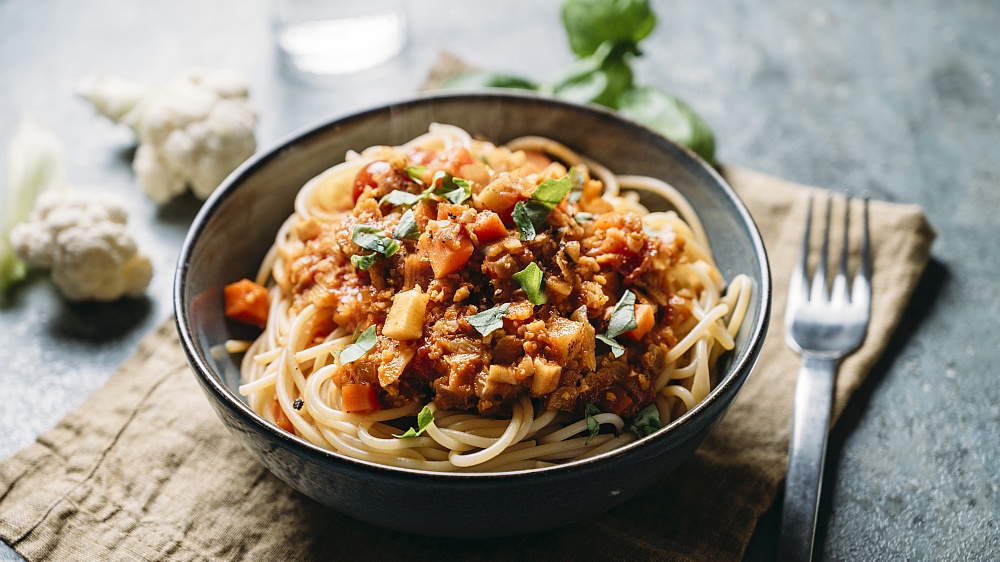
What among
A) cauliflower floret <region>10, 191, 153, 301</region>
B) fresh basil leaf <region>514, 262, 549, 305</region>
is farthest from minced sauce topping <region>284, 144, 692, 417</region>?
cauliflower floret <region>10, 191, 153, 301</region>

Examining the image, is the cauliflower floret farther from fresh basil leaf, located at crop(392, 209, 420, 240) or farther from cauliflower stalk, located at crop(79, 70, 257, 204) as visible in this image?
fresh basil leaf, located at crop(392, 209, 420, 240)

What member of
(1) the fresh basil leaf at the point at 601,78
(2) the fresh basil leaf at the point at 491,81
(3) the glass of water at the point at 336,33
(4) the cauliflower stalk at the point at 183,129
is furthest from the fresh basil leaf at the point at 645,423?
(3) the glass of water at the point at 336,33

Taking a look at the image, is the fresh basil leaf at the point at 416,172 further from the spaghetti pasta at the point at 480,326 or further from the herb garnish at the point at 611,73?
the herb garnish at the point at 611,73

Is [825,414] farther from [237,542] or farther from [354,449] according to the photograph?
[237,542]

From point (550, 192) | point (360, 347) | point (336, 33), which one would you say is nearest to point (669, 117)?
point (550, 192)

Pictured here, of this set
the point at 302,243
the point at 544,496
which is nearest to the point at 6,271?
the point at 302,243

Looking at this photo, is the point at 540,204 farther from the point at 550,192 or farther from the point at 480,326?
the point at 480,326
